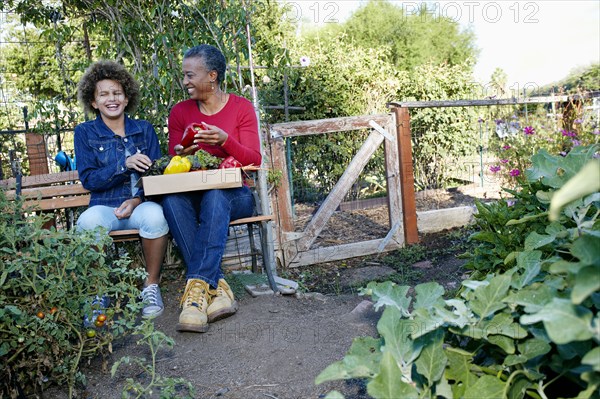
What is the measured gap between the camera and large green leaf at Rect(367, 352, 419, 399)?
109 centimetres

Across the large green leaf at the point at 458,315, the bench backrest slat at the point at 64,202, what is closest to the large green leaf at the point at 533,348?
the large green leaf at the point at 458,315

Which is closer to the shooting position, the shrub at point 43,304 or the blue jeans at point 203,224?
the shrub at point 43,304

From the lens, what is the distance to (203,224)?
326cm

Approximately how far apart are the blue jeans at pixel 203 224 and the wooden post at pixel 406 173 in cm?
243

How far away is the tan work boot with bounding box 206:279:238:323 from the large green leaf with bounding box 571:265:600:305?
7.93 feet

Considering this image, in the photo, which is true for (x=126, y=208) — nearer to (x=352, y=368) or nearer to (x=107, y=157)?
(x=107, y=157)

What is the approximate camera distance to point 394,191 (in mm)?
5539

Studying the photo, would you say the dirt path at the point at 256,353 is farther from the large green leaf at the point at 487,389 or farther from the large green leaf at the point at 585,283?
the large green leaf at the point at 585,283

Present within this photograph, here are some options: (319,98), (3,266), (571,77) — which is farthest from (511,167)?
(571,77)

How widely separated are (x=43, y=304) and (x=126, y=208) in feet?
4.12

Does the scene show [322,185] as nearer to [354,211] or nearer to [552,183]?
[354,211]

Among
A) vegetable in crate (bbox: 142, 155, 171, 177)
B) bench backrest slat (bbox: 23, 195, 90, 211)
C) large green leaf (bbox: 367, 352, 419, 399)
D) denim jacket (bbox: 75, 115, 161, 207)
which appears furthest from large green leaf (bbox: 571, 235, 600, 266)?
bench backrest slat (bbox: 23, 195, 90, 211)

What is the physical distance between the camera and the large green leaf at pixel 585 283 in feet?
2.81

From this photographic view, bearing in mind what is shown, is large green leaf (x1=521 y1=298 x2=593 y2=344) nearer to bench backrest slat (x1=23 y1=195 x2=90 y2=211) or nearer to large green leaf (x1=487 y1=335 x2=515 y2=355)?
large green leaf (x1=487 y1=335 x2=515 y2=355)
